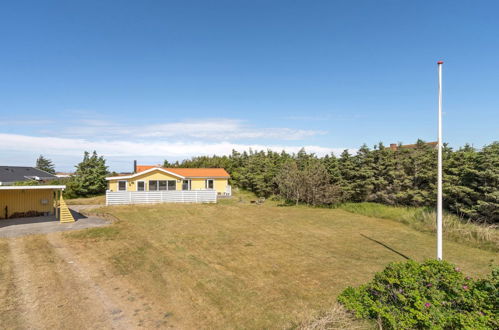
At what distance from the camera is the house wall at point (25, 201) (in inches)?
701

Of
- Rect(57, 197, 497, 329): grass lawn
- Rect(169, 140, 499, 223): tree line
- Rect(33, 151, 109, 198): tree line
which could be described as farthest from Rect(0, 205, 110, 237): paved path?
Rect(169, 140, 499, 223): tree line

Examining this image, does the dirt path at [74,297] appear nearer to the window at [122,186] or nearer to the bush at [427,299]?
the bush at [427,299]

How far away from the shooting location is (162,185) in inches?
1054

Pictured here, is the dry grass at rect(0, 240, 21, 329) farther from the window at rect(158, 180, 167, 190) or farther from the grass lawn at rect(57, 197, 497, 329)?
the window at rect(158, 180, 167, 190)

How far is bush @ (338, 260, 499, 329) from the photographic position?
4.17m

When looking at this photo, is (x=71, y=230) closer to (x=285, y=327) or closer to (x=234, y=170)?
(x=285, y=327)

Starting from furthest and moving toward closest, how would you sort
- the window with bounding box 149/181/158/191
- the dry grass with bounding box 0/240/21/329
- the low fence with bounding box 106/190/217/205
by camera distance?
the window with bounding box 149/181/158/191, the low fence with bounding box 106/190/217/205, the dry grass with bounding box 0/240/21/329

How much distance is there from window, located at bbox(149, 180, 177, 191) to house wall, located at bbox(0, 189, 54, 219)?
8329mm

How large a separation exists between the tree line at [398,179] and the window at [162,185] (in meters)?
10.7

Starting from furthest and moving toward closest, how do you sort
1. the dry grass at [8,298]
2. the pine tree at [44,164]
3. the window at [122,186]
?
the pine tree at [44,164] → the window at [122,186] → the dry grass at [8,298]

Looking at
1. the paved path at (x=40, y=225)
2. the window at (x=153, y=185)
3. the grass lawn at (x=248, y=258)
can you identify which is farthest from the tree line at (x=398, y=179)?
the paved path at (x=40, y=225)

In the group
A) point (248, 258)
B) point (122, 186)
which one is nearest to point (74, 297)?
point (248, 258)

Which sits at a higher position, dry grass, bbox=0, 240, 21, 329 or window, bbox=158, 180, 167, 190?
window, bbox=158, 180, 167, 190

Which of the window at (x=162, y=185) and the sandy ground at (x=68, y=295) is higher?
the window at (x=162, y=185)
